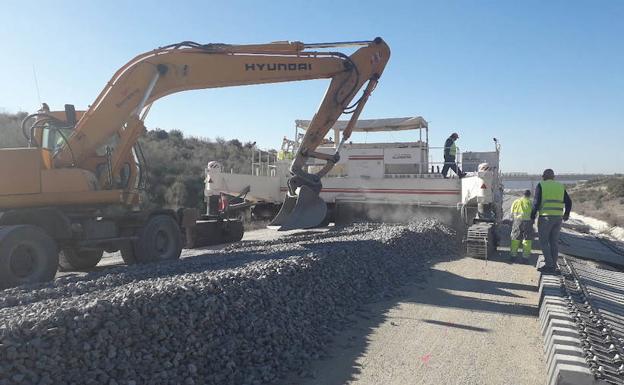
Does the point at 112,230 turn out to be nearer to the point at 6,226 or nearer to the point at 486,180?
the point at 6,226

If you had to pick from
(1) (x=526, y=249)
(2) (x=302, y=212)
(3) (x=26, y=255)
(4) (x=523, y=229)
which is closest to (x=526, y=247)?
(1) (x=526, y=249)

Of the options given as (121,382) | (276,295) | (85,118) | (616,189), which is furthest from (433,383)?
(616,189)

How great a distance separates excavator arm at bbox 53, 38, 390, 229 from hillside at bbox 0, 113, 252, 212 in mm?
7568

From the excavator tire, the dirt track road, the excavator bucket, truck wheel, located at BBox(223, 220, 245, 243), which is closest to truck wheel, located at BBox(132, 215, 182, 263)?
the excavator tire

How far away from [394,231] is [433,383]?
23.0 feet

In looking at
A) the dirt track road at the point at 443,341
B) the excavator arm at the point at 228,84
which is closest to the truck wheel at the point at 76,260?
the excavator arm at the point at 228,84

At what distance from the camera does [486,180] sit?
42.3ft

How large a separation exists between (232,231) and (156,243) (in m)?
4.10

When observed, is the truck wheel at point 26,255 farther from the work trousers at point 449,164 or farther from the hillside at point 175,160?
the work trousers at point 449,164

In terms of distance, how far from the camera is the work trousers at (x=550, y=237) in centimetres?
844

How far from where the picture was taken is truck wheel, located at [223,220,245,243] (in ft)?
44.1

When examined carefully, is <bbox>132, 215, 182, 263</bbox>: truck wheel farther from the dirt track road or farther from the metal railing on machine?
the metal railing on machine

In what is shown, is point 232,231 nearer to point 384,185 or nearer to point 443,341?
point 384,185

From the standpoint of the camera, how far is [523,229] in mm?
12031
